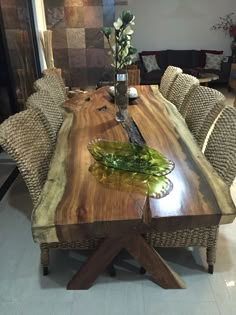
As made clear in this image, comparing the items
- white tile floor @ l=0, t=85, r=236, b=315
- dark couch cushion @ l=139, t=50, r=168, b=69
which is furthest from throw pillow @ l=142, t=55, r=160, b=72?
white tile floor @ l=0, t=85, r=236, b=315

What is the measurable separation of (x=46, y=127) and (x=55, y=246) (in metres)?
0.80

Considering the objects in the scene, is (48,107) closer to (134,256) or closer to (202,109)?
(202,109)

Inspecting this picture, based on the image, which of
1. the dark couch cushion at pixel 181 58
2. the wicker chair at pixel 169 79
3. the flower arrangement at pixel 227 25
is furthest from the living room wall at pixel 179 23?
the wicker chair at pixel 169 79

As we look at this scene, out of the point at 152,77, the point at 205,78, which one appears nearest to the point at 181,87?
the point at 205,78

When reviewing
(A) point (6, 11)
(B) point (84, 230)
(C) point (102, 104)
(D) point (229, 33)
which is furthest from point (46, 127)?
(D) point (229, 33)

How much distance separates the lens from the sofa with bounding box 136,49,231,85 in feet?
19.2

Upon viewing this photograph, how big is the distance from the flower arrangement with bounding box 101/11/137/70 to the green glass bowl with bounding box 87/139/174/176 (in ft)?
2.69

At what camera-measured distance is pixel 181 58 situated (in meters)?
6.21

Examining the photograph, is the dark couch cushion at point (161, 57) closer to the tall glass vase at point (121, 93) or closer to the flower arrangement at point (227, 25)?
the flower arrangement at point (227, 25)

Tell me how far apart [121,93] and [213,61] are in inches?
178

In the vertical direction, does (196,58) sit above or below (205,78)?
above

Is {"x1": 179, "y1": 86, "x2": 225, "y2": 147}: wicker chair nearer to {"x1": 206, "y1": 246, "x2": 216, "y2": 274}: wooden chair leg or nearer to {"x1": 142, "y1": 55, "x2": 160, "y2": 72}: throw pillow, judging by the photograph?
{"x1": 206, "y1": 246, "x2": 216, "y2": 274}: wooden chair leg

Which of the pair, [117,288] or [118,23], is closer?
[117,288]

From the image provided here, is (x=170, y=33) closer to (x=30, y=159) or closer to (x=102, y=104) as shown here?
(x=102, y=104)
